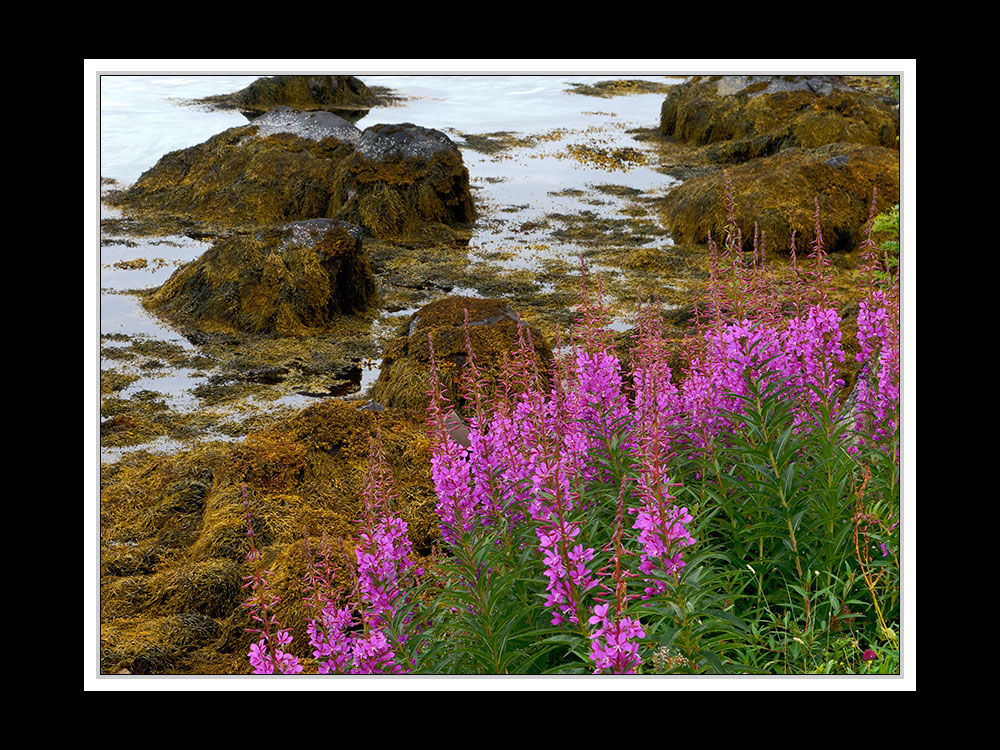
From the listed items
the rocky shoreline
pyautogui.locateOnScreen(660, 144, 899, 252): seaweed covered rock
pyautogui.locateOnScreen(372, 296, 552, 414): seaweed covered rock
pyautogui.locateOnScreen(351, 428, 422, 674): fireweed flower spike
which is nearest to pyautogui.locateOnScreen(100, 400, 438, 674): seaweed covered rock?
the rocky shoreline

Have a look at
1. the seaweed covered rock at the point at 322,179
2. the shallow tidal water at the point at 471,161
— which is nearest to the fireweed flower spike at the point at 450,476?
the shallow tidal water at the point at 471,161

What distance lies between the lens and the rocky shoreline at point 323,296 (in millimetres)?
5320

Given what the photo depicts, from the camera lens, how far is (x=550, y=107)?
20.9 feet

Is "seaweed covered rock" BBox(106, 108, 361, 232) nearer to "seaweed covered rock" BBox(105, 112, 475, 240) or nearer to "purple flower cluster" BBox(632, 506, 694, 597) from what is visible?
"seaweed covered rock" BBox(105, 112, 475, 240)

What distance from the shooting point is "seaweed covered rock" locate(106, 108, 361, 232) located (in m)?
6.41

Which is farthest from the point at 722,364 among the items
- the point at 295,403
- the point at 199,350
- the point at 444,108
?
the point at 199,350

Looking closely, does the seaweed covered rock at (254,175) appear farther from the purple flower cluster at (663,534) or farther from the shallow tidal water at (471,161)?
the purple flower cluster at (663,534)

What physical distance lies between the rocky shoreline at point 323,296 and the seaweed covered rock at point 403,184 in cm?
2

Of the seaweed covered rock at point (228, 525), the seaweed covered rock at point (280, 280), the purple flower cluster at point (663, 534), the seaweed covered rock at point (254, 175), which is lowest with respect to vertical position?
the seaweed covered rock at point (228, 525)

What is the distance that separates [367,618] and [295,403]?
3055 mm

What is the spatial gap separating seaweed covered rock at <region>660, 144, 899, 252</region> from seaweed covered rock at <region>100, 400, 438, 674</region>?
4.25 meters

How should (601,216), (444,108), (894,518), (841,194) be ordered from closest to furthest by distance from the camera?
(894,518) < (444,108) < (601,216) < (841,194)

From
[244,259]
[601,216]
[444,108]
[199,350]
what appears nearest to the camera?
[444,108]
